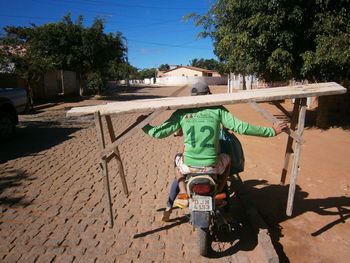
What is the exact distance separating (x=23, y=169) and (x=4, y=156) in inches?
49.6

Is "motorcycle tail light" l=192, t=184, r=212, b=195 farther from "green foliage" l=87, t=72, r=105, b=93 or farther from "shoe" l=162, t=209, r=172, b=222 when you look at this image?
"green foliage" l=87, t=72, r=105, b=93

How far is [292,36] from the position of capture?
7547 millimetres

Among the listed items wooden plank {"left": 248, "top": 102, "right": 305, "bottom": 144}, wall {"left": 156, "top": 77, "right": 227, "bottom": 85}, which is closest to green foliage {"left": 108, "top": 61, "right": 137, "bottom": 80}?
wall {"left": 156, "top": 77, "right": 227, "bottom": 85}

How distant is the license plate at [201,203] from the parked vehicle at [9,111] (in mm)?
Answer: 7104

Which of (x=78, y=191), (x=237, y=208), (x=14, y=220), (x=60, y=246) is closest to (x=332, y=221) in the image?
(x=237, y=208)

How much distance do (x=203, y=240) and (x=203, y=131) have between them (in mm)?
1180

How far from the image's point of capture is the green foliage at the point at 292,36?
23.3 ft

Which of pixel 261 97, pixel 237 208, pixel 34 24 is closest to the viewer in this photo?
pixel 261 97

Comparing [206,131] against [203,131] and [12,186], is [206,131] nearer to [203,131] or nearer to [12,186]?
[203,131]

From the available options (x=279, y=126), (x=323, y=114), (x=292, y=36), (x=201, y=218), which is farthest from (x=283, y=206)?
(x=323, y=114)

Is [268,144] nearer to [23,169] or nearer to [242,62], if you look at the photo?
[242,62]

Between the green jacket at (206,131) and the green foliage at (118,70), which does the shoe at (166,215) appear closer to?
the green jacket at (206,131)

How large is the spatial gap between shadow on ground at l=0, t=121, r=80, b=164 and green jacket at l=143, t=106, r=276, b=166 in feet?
17.1

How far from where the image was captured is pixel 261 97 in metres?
2.76
